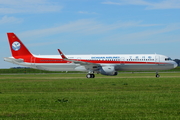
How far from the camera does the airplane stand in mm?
53375

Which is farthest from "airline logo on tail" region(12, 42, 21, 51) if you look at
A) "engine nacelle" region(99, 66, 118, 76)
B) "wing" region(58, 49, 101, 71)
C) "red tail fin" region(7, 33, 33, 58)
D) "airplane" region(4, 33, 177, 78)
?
"engine nacelle" region(99, 66, 118, 76)

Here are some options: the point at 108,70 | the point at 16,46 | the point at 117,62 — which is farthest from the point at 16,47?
the point at 117,62

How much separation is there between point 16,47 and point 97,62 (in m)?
16.6

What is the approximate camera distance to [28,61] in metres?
58.7

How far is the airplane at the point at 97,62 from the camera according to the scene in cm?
5338

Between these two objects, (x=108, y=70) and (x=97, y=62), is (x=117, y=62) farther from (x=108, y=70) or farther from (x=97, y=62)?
(x=97, y=62)

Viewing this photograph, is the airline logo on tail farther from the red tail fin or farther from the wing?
the wing

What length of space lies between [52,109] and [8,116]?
7.86 feet

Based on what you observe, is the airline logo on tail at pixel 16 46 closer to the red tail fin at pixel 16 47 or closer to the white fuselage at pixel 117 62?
the red tail fin at pixel 16 47

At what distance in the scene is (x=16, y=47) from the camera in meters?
60.6

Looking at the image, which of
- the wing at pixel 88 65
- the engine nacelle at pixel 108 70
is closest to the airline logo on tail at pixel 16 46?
the wing at pixel 88 65

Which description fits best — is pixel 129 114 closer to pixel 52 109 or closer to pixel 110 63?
pixel 52 109

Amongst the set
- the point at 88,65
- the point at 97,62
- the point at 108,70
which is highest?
the point at 97,62

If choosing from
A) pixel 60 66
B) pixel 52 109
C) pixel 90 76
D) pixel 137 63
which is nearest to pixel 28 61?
pixel 60 66
